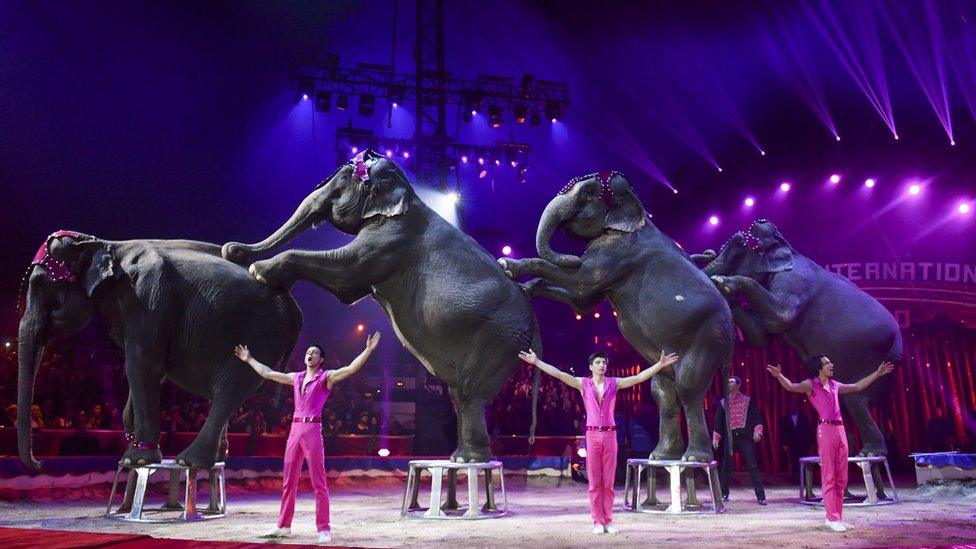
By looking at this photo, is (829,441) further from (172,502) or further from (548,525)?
(172,502)

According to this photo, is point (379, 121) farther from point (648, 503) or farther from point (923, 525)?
point (923, 525)

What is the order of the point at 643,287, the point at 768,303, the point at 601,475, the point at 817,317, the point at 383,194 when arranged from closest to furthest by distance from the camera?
the point at 601,475
the point at 383,194
the point at 643,287
the point at 768,303
the point at 817,317

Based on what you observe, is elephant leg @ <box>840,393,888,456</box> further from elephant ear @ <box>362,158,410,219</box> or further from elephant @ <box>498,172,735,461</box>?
elephant ear @ <box>362,158,410,219</box>

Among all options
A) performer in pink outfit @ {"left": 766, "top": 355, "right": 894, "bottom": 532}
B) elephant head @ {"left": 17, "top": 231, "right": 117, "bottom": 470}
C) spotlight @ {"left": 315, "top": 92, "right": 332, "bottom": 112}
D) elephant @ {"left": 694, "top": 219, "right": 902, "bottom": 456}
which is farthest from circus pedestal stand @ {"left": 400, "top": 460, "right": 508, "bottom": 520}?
spotlight @ {"left": 315, "top": 92, "right": 332, "bottom": 112}

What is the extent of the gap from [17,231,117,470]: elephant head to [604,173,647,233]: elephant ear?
454cm

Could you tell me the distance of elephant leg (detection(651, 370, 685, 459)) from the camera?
24.3ft

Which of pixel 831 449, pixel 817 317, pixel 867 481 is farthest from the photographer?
pixel 817 317

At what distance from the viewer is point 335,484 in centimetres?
1149

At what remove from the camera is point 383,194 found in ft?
23.6

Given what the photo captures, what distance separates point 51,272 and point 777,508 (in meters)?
7.11

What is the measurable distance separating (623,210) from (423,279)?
215 cm

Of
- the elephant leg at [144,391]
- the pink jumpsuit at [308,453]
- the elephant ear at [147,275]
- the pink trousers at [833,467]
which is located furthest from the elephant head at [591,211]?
the elephant leg at [144,391]

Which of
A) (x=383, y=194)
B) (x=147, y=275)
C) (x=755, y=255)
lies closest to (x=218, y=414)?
(x=147, y=275)

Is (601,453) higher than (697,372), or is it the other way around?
(697,372)
